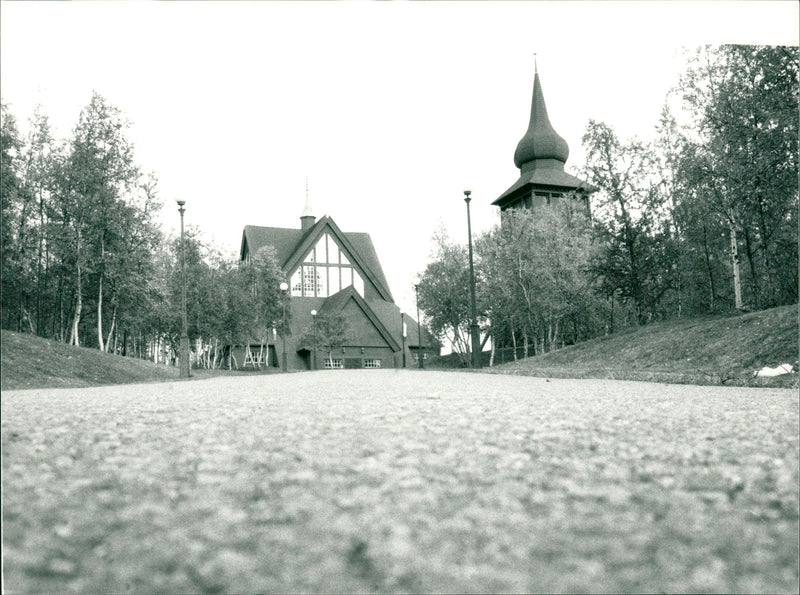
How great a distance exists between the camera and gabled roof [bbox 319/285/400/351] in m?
30.6

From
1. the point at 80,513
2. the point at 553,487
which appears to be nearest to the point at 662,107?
the point at 553,487

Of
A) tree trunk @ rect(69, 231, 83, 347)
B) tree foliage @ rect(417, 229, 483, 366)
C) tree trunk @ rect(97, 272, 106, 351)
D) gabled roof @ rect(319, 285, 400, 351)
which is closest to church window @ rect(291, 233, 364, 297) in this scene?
gabled roof @ rect(319, 285, 400, 351)

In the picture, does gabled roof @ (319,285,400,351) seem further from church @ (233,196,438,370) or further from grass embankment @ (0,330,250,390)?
grass embankment @ (0,330,250,390)

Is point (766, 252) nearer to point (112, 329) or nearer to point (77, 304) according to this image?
point (112, 329)

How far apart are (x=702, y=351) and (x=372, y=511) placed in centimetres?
1312

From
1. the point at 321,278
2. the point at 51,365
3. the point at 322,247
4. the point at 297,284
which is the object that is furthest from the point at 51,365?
the point at 297,284

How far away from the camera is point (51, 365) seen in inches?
96.2

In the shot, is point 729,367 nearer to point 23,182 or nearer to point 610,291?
point 610,291

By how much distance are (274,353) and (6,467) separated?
33124mm

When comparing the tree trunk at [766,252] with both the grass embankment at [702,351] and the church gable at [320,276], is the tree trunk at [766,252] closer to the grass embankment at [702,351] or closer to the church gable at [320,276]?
the grass embankment at [702,351]

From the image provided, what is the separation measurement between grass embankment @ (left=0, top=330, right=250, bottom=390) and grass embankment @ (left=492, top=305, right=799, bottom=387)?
4673 millimetres

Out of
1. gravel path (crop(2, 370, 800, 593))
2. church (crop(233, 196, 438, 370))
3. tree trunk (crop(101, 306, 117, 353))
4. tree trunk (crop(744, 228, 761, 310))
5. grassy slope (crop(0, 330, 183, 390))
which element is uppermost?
church (crop(233, 196, 438, 370))

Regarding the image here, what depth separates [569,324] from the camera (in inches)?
1362

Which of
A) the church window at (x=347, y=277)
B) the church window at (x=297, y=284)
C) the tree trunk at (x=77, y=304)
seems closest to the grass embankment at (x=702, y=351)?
the tree trunk at (x=77, y=304)
